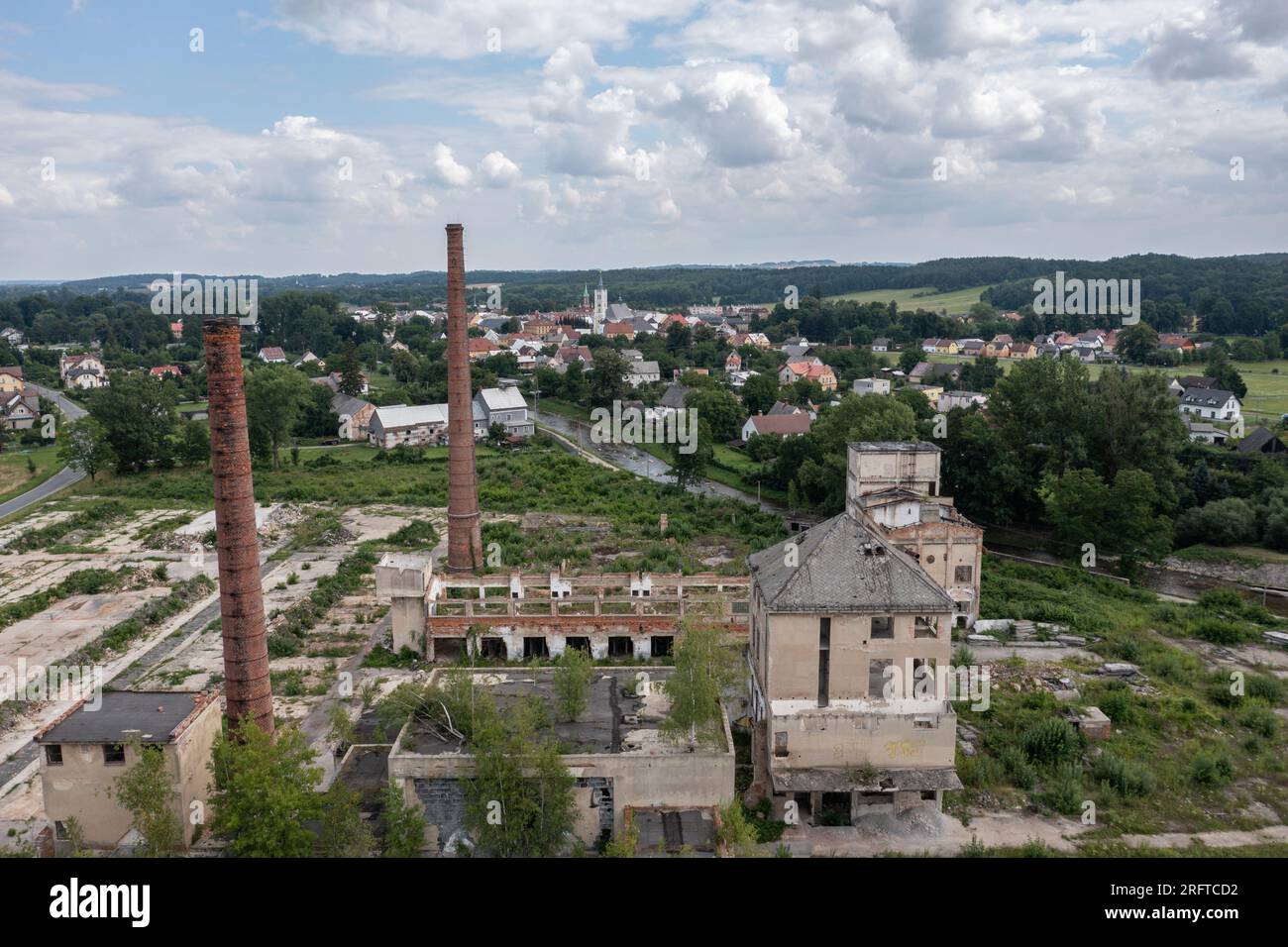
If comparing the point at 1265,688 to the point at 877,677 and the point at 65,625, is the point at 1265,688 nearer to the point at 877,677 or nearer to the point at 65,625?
the point at 877,677

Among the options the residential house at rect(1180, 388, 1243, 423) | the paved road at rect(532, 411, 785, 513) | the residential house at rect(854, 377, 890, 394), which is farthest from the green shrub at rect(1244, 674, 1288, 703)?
the residential house at rect(854, 377, 890, 394)

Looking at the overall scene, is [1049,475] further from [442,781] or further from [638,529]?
[442,781]

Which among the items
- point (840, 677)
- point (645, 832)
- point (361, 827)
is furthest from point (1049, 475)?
point (361, 827)

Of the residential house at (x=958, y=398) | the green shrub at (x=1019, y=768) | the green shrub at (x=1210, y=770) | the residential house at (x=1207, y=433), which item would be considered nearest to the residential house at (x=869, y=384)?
the residential house at (x=958, y=398)

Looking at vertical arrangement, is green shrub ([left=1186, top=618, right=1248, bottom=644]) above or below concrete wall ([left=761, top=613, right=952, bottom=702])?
below

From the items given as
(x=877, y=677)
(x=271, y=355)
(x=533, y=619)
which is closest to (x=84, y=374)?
(x=271, y=355)

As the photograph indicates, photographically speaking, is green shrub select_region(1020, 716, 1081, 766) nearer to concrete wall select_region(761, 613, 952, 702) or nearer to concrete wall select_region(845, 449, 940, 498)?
concrete wall select_region(761, 613, 952, 702)

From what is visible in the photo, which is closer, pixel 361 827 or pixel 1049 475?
pixel 361 827
